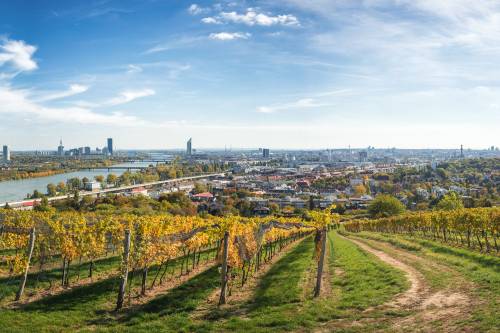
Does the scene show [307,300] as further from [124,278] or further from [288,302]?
[124,278]

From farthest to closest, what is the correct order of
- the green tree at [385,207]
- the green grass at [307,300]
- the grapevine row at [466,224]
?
the green tree at [385,207]
the grapevine row at [466,224]
the green grass at [307,300]

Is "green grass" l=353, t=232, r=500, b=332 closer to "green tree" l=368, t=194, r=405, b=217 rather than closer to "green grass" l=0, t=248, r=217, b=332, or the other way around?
"green grass" l=0, t=248, r=217, b=332

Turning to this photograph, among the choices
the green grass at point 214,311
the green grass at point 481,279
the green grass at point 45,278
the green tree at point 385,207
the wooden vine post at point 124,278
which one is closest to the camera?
the green grass at point 481,279

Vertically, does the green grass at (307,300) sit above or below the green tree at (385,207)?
above

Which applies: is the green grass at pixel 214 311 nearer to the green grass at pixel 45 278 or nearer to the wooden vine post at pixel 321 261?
the wooden vine post at pixel 321 261

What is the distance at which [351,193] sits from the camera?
470ft

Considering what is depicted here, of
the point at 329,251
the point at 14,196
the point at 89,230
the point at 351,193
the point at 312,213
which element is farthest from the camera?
the point at 351,193

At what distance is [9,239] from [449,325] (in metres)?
20.2

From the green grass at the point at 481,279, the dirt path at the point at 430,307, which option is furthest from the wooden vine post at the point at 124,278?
the green grass at the point at 481,279

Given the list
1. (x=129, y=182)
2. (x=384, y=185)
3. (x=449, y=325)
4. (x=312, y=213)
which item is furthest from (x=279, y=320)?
(x=129, y=182)

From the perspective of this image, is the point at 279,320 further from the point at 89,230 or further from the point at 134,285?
the point at 89,230

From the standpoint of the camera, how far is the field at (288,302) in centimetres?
1119

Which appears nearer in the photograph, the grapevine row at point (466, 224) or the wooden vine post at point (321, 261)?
the wooden vine post at point (321, 261)

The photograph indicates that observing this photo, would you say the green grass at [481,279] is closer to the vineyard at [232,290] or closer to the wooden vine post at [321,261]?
the vineyard at [232,290]
